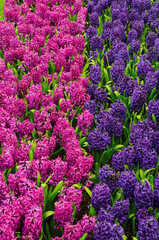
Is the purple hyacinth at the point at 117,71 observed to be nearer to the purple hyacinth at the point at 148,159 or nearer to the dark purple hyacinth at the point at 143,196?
the purple hyacinth at the point at 148,159

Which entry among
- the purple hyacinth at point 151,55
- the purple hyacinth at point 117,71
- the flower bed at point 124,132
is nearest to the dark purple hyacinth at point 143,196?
the flower bed at point 124,132

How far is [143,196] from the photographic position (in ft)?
10.8

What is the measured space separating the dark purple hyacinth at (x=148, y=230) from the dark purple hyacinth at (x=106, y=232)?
0.78 ft

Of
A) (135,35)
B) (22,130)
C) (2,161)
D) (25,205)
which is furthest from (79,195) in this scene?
(135,35)

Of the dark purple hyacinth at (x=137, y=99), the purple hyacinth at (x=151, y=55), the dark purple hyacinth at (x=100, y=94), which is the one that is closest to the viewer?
the dark purple hyacinth at (x=137, y=99)

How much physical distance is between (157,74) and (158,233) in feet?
10.4

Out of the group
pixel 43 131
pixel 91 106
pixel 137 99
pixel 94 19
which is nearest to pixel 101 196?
pixel 43 131

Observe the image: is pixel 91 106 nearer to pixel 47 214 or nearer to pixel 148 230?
pixel 47 214

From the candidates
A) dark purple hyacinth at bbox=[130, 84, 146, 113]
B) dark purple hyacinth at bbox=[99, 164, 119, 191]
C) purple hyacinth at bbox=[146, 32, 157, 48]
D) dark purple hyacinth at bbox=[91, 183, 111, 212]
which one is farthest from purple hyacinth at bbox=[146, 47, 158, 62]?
dark purple hyacinth at bbox=[91, 183, 111, 212]

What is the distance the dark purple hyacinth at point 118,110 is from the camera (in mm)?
4594

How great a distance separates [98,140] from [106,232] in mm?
1478

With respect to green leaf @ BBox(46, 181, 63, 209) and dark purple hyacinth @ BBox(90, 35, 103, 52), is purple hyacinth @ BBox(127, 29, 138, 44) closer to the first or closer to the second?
dark purple hyacinth @ BBox(90, 35, 103, 52)

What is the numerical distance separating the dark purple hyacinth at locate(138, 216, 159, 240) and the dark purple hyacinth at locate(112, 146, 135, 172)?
949 millimetres

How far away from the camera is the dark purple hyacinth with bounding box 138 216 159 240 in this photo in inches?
117
